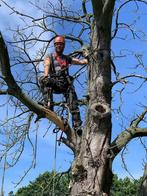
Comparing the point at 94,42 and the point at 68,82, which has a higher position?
the point at 94,42

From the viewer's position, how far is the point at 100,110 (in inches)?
288

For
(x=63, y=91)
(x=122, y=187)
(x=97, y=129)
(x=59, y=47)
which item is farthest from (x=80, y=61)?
(x=122, y=187)

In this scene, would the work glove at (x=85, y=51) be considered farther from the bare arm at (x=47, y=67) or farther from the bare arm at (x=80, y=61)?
the bare arm at (x=47, y=67)

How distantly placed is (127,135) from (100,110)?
56cm

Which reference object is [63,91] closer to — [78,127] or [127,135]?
[78,127]

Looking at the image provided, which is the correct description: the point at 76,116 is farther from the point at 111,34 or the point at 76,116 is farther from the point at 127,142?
the point at 111,34

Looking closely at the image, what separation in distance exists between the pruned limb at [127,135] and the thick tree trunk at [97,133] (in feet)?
0.38

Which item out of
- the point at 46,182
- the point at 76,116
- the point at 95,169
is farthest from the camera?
the point at 46,182

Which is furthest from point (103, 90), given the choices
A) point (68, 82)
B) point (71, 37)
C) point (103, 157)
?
point (71, 37)

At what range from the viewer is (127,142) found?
7.46 m

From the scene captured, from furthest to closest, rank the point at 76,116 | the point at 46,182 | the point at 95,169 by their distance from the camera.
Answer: the point at 46,182
the point at 76,116
the point at 95,169

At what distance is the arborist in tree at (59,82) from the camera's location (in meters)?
7.43

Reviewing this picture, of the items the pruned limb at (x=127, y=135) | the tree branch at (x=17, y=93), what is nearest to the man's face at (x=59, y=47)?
the tree branch at (x=17, y=93)

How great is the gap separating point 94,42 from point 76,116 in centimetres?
114
